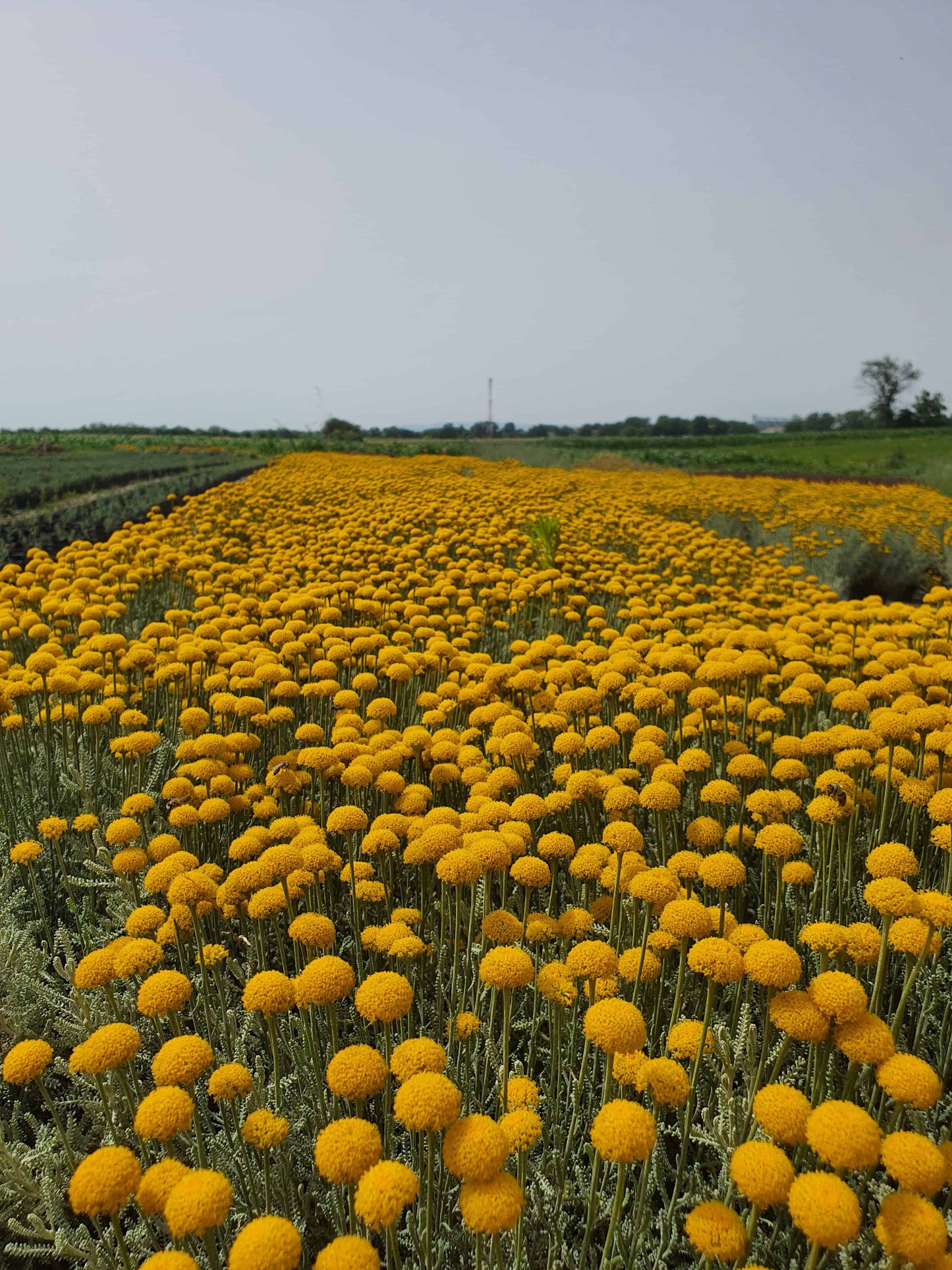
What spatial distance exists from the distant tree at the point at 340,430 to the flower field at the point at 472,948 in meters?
45.9

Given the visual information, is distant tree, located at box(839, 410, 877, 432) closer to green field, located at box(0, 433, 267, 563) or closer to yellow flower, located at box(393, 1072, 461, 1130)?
green field, located at box(0, 433, 267, 563)

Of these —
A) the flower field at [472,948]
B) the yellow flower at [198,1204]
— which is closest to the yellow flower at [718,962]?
the flower field at [472,948]

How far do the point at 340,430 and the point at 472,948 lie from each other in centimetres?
5414

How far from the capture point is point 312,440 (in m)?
47.3

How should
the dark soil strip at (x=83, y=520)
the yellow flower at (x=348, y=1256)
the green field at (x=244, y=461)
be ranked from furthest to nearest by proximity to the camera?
the green field at (x=244, y=461), the dark soil strip at (x=83, y=520), the yellow flower at (x=348, y=1256)

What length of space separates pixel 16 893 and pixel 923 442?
63053mm

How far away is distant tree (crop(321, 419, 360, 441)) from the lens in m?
49.4

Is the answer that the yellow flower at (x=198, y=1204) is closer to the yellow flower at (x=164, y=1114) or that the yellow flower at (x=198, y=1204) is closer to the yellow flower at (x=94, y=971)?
the yellow flower at (x=164, y=1114)

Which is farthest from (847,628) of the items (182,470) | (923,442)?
(923,442)

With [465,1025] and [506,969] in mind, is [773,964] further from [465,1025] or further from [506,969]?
[465,1025]

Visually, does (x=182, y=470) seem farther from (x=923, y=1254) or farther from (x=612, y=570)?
(x=923, y=1254)

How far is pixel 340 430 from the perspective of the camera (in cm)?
5316

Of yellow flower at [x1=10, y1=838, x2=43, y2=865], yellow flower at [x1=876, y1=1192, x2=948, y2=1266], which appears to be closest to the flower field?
yellow flower at [x1=876, y1=1192, x2=948, y2=1266]

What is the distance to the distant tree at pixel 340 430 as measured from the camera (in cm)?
4941
